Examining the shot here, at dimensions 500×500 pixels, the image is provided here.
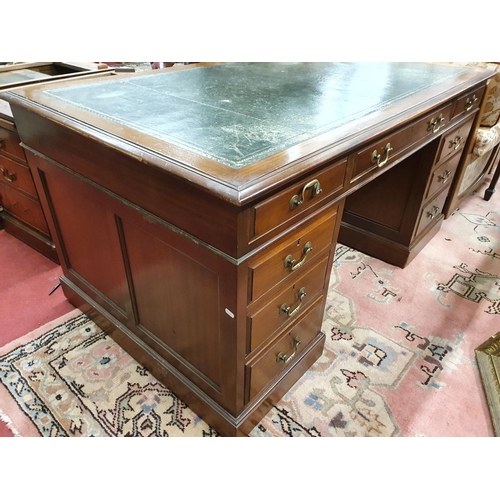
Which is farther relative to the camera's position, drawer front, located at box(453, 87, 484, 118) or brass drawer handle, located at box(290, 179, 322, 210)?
drawer front, located at box(453, 87, 484, 118)

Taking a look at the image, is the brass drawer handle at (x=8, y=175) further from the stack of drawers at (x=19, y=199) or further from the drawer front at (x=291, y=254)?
the drawer front at (x=291, y=254)

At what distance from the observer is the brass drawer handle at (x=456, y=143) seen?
6.27 ft

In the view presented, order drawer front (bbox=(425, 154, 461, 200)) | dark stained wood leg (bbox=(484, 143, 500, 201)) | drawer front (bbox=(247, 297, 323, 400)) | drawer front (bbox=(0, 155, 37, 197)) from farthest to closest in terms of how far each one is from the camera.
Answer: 1. dark stained wood leg (bbox=(484, 143, 500, 201))
2. drawer front (bbox=(425, 154, 461, 200))
3. drawer front (bbox=(0, 155, 37, 197))
4. drawer front (bbox=(247, 297, 323, 400))

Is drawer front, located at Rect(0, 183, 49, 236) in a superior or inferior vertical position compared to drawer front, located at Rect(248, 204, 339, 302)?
inferior

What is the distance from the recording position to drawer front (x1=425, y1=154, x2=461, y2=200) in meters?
1.91

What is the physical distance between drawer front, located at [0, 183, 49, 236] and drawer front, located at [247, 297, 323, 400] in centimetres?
138

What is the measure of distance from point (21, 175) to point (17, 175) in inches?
1.7

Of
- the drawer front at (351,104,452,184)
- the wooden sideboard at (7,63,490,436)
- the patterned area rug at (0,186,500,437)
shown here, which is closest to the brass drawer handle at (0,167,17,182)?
the wooden sideboard at (7,63,490,436)

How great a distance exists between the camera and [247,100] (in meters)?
1.25

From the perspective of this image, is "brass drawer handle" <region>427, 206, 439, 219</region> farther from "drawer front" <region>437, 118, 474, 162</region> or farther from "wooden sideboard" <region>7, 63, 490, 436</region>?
"wooden sideboard" <region>7, 63, 490, 436</region>

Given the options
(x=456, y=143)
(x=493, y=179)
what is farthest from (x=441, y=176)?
(x=493, y=179)

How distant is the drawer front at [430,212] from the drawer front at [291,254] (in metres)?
1.03

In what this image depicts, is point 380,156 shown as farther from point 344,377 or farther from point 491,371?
point 491,371

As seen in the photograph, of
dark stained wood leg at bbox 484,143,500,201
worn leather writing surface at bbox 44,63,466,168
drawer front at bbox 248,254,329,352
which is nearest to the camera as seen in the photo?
worn leather writing surface at bbox 44,63,466,168
